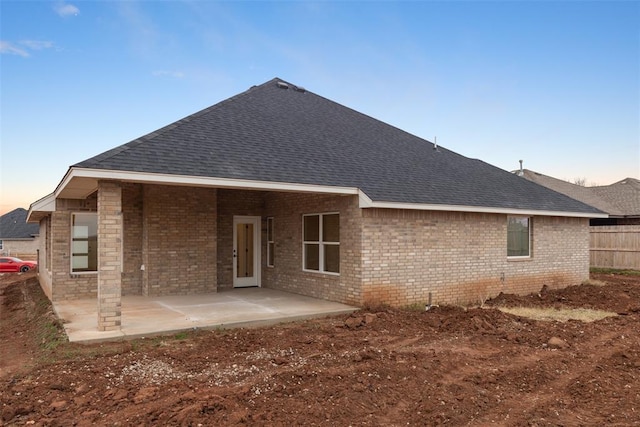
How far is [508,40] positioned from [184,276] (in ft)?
43.7

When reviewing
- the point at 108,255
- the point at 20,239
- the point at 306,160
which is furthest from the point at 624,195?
the point at 20,239

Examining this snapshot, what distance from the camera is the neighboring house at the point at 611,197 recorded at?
82.3 feet

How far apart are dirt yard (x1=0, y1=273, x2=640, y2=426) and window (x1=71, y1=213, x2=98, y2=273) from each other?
3293 mm

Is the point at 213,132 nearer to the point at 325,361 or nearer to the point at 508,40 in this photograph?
the point at 325,361

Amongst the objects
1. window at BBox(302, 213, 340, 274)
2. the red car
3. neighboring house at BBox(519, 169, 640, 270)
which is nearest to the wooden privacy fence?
neighboring house at BBox(519, 169, 640, 270)

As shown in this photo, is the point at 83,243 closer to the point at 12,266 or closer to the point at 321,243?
the point at 321,243

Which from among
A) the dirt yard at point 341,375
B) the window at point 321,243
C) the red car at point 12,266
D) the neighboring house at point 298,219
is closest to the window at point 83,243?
the neighboring house at point 298,219

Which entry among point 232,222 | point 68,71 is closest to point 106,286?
point 232,222

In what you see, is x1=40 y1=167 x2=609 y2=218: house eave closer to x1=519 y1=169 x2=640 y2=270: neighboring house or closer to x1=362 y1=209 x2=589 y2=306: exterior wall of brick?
x1=362 y1=209 x2=589 y2=306: exterior wall of brick

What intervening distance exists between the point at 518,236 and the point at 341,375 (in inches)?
400

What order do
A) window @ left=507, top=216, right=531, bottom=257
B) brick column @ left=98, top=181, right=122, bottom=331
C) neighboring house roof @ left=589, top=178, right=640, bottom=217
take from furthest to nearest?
neighboring house roof @ left=589, top=178, right=640, bottom=217 < window @ left=507, top=216, right=531, bottom=257 < brick column @ left=98, top=181, right=122, bottom=331

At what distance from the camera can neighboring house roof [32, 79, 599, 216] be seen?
28.3 feet

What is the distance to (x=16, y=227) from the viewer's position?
42.9m

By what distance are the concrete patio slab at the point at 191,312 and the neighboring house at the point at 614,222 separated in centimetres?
1744
